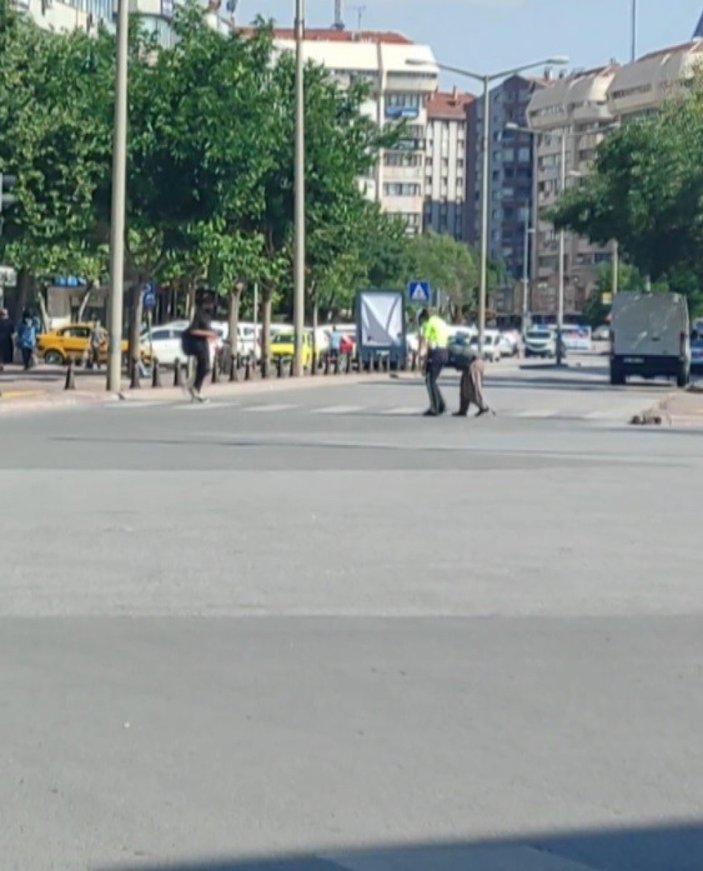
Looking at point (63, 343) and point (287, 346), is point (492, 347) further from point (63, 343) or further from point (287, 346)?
point (63, 343)

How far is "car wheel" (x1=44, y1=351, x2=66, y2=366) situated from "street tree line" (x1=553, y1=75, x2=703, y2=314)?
19487mm

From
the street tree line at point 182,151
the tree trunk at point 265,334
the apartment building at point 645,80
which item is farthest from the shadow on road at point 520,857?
the apartment building at point 645,80

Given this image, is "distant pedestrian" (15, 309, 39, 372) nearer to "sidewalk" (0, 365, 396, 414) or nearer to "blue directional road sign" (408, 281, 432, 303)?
"sidewalk" (0, 365, 396, 414)

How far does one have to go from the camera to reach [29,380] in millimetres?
48906

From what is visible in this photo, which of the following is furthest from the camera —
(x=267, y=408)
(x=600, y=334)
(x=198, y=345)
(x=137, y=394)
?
(x=600, y=334)

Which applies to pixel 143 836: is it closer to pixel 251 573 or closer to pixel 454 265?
pixel 251 573

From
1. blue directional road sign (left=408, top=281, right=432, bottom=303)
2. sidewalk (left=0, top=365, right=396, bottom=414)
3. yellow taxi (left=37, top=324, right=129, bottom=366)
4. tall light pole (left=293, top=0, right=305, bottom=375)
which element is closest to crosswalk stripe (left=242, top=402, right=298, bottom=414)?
sidewalk (left=0, top=365, right=396, bottom=414)

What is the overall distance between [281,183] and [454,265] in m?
82.3

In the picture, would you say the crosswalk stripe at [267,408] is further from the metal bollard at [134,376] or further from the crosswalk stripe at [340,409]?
the metal bollard at [134,376]

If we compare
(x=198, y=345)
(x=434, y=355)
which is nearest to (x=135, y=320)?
(x=198, y=345)

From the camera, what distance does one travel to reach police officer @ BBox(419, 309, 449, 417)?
108 feet

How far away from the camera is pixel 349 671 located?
32.1 ft

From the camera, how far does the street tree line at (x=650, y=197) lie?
55.9 meters

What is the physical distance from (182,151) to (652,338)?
15.0 metres
